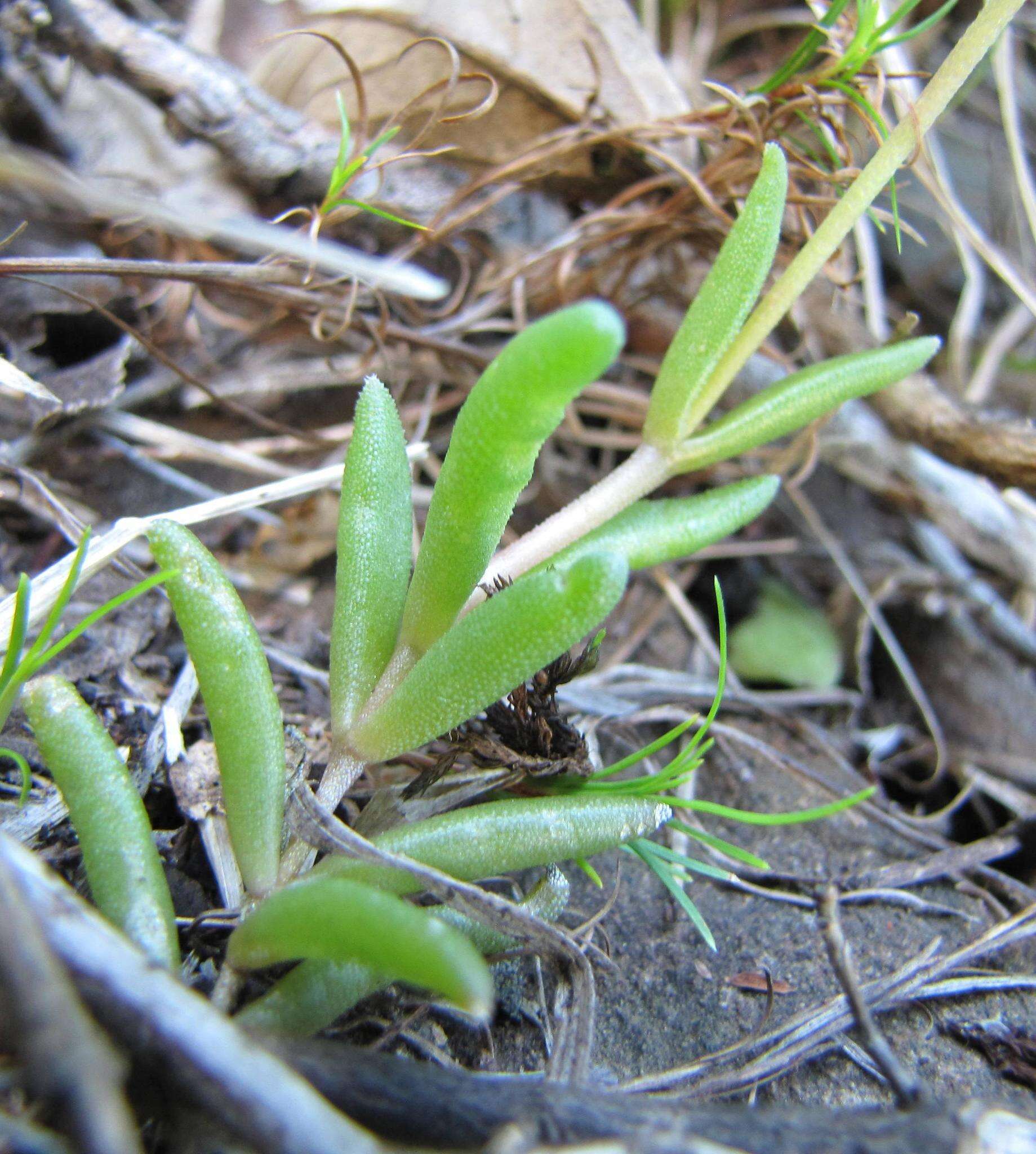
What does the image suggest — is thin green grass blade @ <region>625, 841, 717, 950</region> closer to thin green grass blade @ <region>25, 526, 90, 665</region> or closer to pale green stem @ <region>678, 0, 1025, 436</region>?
pale green stem @ <region>678, 0, 1025, 436</region>

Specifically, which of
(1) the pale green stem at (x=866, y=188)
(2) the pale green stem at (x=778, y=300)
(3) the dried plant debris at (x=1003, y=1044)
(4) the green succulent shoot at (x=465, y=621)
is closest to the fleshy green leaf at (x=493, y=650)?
(4) the green succulent shoot at (x=465, y=621)

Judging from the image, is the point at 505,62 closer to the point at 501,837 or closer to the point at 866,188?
the point at 866,188

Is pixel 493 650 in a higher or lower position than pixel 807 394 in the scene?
lower

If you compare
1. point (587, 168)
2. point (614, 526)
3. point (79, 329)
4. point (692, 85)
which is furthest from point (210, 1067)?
point (692, 85)

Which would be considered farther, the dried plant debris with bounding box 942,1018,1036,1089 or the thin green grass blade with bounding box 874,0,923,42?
the thin green grass blade with bounding box 874,0,923,42

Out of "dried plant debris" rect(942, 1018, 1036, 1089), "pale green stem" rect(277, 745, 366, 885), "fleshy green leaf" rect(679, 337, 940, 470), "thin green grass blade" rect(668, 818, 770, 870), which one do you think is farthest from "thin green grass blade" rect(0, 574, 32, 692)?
"dried plant debris" rect(942, 1018, 1036, 1089)

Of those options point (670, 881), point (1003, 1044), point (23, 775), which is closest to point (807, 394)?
point (670, 881)

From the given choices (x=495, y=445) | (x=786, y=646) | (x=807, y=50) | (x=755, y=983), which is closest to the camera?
(x=495, y=445)

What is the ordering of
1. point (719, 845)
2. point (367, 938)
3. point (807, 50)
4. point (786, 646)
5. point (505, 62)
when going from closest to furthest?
1. point (367, 938)
2. point (719, 845)
3. point (807, 50)
4. point (505, 62)
5. point (786, 646)
